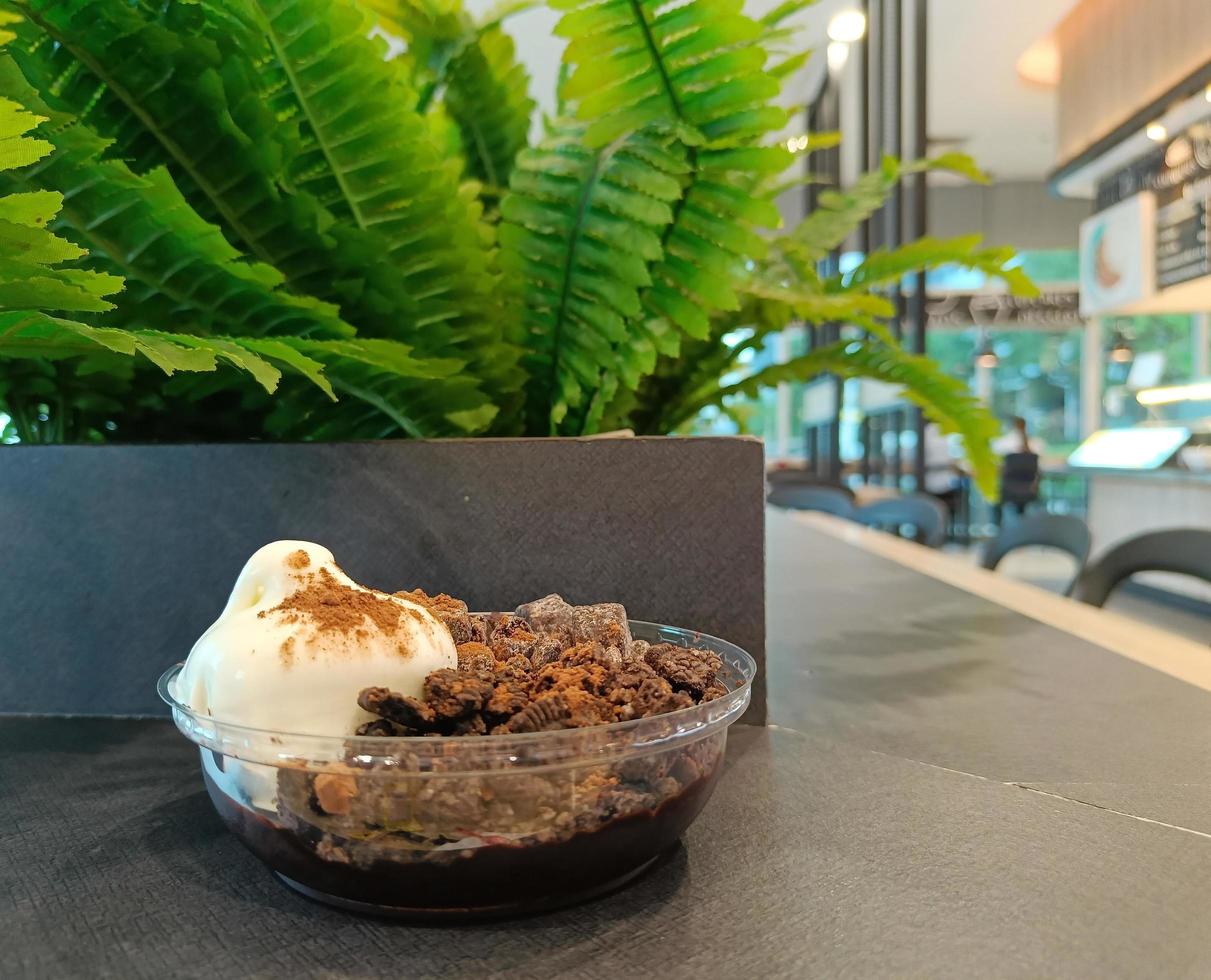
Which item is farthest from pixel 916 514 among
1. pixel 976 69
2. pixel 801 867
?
pixel 976 69

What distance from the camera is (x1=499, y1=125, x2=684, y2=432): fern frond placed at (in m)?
0.48

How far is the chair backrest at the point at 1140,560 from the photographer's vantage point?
123 centimetres

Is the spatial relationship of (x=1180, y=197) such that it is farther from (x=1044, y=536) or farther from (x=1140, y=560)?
(x=1140, y=560)

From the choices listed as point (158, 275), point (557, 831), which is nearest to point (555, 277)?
point (158, 275)

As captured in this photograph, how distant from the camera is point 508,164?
0.77m

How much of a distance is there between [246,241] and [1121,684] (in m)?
0.65

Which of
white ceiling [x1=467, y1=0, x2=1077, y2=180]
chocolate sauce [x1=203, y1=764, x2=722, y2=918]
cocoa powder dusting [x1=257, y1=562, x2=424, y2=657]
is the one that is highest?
white ceiling [x1=467, y1=0, x2=1077, y2=180]

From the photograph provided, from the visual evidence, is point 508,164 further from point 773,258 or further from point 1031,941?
point 1031,941

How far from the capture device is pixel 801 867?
0.36 m

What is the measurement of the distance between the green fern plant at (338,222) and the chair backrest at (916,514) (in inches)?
70.5

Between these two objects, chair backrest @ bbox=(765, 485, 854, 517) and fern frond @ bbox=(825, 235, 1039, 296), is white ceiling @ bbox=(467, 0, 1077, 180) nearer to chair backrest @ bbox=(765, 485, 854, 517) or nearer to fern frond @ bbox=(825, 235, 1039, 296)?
chair backrest @ bbox=(765, 485, 854, 517)

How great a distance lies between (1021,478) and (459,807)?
6.88 m

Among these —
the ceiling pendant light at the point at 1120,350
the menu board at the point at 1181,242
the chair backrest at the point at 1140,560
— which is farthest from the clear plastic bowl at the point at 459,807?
the ceiling pendant light at the point at 1120,350

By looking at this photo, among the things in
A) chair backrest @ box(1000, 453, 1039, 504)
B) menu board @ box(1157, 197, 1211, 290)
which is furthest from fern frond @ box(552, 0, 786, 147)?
chair backrest @ box(1000, 453, 1039, 504)
